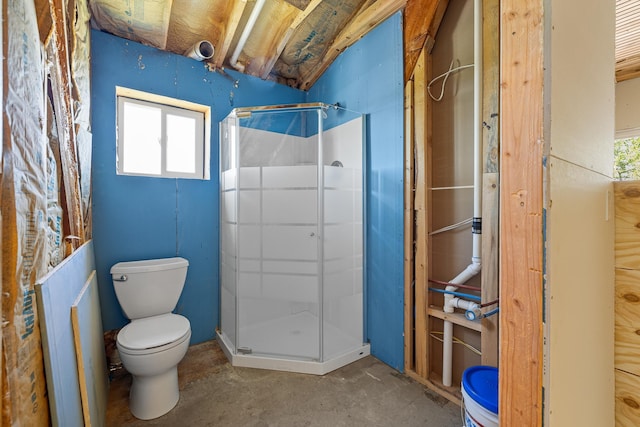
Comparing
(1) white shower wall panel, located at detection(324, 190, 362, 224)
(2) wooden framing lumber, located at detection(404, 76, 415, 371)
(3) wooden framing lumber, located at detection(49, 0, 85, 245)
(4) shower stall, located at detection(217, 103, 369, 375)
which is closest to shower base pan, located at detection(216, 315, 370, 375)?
(4) shower stall, located at detection(217, 103, 369, 375)

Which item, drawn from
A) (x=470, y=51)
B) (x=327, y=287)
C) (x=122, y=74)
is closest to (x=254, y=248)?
(x=327, y=287)

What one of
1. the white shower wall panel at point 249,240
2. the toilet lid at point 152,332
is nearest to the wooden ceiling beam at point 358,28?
the white shower wall panel at point 249,240

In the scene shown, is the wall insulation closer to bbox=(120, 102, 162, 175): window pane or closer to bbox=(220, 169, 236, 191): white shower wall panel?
bbox=(220, 169, 236, 191): white shower wall panel

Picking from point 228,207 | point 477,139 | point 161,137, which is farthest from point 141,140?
point 477,139

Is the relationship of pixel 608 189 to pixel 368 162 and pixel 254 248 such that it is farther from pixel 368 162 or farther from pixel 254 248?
pixel 254 248

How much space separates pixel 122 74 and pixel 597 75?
2842 millimetres

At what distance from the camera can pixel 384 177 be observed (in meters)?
2.08

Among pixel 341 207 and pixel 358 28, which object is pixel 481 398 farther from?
pixel 358 28

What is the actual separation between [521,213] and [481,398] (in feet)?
2.70

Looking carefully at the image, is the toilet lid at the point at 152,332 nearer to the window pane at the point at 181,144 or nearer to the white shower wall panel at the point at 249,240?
the white shower wall panel at the point at 249,240

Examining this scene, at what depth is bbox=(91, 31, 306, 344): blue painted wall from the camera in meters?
2.00

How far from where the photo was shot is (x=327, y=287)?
2.10 m

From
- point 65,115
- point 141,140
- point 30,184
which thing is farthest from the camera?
point 141,140

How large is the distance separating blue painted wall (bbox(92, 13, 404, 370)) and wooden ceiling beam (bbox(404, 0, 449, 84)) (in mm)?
71
